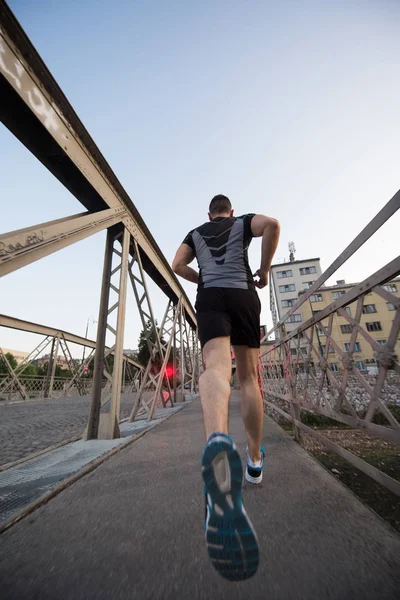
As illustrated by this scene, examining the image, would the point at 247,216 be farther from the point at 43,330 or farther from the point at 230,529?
the point at 43,330

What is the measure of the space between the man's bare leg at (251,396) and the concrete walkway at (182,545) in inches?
11.0

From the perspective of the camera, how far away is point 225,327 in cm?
140

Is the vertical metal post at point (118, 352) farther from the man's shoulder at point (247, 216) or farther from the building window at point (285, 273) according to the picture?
the building window at point (285, 273)

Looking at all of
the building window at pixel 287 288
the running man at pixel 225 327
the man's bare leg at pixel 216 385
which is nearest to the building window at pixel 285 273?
the building window at pixel 287 288

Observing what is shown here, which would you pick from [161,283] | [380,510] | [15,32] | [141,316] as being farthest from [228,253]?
[161,283]

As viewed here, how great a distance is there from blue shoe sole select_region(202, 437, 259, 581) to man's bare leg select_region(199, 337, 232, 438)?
165 mm

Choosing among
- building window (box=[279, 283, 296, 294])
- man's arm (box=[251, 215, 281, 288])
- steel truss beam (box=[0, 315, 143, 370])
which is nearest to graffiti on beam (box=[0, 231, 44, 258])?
man's arm (box=[251, 215, 281, 288])

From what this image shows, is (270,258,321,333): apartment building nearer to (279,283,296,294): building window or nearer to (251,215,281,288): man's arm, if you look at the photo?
(279,283,296,294): building window

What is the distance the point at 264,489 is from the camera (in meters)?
1.54

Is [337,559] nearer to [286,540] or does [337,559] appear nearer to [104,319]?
[286,540]

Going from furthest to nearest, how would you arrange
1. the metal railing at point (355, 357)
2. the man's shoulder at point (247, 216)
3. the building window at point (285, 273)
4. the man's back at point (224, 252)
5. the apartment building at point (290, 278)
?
the building window at point (285, 273) → the apartment building at point (290, 278) → the man's shoulder at point (247, 216) → the man's back at point (224, 252) → the metal railing at point (355, 357)

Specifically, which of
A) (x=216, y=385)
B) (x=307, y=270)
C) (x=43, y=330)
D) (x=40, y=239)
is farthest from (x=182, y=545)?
(x=307, y=270)

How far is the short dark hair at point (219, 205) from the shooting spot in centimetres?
190

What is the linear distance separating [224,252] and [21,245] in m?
1.60
